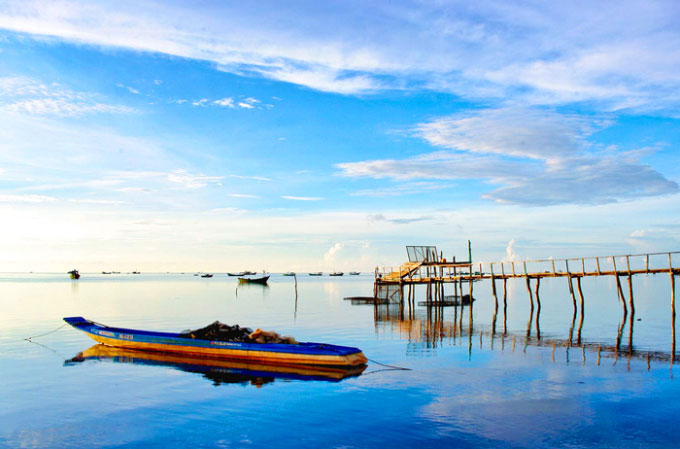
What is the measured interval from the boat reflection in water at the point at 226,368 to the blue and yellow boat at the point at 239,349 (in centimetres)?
25

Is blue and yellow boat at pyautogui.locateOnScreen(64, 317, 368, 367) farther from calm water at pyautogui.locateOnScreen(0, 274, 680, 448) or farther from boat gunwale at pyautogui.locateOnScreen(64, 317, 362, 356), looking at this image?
calm water at pyautogui.locateOnScreen(0, 274, 680, 448)

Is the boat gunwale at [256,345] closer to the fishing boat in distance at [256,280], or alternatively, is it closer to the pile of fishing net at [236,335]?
the pile of fishing net at [236,335]

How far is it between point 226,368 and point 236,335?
229 centimetres

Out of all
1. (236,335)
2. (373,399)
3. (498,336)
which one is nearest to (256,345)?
(236,335)

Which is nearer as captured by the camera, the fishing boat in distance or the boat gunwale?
the boat gunwale

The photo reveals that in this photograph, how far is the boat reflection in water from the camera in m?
21.9

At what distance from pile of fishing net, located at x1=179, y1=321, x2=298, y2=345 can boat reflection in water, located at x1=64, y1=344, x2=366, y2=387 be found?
1046mm

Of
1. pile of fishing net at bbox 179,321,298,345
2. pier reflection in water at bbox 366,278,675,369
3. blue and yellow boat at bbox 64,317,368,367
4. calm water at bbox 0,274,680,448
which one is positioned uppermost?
pile of fishing net at bbox 179,321,298,345

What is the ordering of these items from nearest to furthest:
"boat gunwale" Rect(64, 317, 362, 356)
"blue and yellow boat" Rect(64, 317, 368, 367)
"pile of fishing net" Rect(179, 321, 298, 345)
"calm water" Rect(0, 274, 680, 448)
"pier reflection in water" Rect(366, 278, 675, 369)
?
"calm water" Rect(0, 274, 680, 448)
"blue and yellow boat" Rect(64, 317, 368, 367)
"boat gunwale" Rect(64, 317, 362, 356)
"pile of fishing net" Rect(179, 321, 298, 345)
"pier reflection in water" Rect(366, 278, 675, 369)

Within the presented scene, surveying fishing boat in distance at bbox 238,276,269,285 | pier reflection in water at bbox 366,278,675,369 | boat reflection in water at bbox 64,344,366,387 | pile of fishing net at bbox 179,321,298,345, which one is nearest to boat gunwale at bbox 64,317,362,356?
pile of fishing net at bbox 179,321,298,345

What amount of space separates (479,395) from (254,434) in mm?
8141

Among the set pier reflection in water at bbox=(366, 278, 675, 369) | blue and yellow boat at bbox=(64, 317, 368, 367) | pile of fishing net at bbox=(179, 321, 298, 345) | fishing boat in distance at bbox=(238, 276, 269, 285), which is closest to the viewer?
blue and yellow boat at bbox=(64, 317, 368, 367)

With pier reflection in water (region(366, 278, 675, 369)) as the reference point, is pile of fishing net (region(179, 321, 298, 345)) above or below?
above

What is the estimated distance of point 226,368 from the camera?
24.0 m
